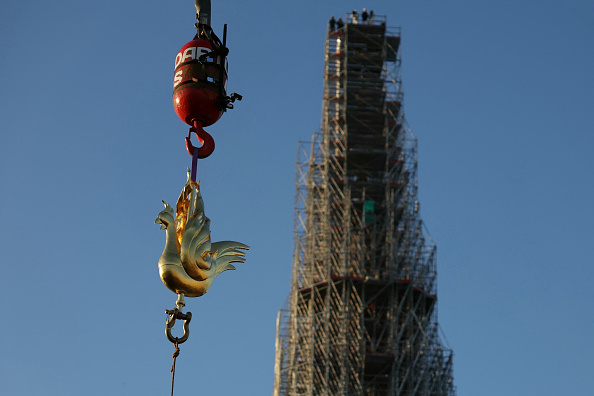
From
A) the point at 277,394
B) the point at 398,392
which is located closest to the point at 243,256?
the point at 398,392

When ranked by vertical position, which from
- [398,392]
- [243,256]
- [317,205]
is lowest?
[243,256]

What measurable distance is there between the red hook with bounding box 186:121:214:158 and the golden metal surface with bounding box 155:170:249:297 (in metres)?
0.36

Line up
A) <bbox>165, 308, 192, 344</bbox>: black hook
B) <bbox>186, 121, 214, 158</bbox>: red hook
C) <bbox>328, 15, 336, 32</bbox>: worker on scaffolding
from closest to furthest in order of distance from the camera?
<bbox>165, 308, 192, 344</bbox>: black hook < <bbox>186, 121, 214, 158</bbox>: red hook < <bbox>328, 15, 336, 32</bbox>: worker on scaffolding

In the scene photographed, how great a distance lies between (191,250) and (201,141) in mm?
1033

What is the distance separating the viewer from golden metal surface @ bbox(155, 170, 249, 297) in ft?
24.3

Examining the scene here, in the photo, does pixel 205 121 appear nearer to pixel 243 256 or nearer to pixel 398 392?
pixel 243 256

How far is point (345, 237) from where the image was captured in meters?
45.9

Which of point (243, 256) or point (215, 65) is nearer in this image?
point (243, 256)

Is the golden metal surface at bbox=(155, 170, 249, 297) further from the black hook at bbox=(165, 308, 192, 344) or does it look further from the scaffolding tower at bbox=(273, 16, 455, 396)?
the scaffolding tower at bbox=(273, 16, 455, 396)

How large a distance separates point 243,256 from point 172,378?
3.43 ft

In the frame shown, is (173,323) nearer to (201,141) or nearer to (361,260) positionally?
(201,141)

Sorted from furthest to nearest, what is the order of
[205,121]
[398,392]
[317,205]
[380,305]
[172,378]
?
[317,205], [380,305], [398,392], [205,121], [172,378]

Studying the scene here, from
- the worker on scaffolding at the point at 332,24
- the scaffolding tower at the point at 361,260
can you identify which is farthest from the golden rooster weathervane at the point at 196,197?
the worker on scaffolding at the point at 332,24

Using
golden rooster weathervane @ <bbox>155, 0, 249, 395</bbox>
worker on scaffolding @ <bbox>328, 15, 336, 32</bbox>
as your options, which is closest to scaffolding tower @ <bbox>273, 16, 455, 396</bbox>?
worker on scaffolding @ <bbox>328, 15, 336, 32</bbox>
